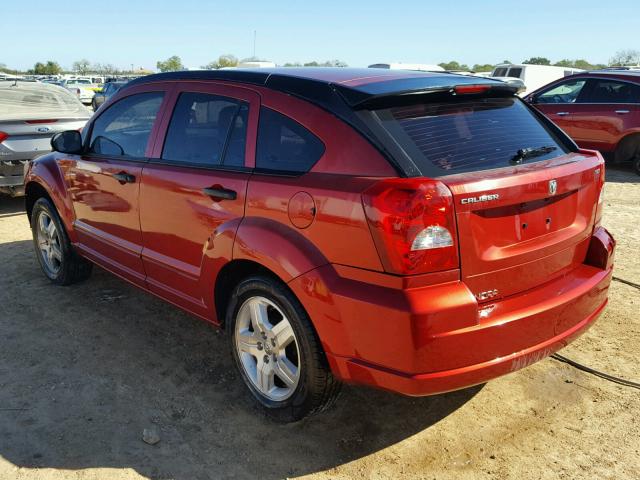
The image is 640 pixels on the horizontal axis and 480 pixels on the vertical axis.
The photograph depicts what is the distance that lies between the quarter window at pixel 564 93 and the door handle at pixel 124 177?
9066 mm

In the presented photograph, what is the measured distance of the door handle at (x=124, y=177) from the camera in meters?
3.76

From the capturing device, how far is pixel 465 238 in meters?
2.41

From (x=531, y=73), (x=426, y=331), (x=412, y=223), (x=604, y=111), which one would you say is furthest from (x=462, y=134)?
(x=531, y=73)

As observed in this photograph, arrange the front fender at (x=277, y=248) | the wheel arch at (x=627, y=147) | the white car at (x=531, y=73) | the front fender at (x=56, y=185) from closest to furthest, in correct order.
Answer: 1. the front fender at (x=277, y=248)
2. the front fender at (x=56, y=185)
3. the wheel arch at (x=627, y=147)
4. the white car at (x=531, y=73)

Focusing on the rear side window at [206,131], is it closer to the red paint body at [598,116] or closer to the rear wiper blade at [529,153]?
the rear wiper blade at [529,153]

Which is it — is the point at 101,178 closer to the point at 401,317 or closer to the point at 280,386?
the point at 280,386

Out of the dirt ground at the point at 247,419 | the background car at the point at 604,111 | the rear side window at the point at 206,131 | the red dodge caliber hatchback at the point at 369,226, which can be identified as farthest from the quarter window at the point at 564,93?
the rear side window at the point at 206,131

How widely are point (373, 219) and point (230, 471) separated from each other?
4.45 feet

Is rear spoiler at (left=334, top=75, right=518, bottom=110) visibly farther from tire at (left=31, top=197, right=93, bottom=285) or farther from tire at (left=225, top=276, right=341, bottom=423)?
tire at (left=31, top=197, right=93, bottom=285)

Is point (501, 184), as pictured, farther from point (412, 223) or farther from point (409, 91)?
point (409, 91)

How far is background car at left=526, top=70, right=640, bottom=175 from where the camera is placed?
9609 millimetres

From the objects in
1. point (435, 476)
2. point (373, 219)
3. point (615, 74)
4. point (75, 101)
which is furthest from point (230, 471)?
point (615, 74)

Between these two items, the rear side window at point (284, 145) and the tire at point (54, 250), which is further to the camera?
the tire at point (54, 250)

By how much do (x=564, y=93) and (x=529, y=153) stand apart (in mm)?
8852
